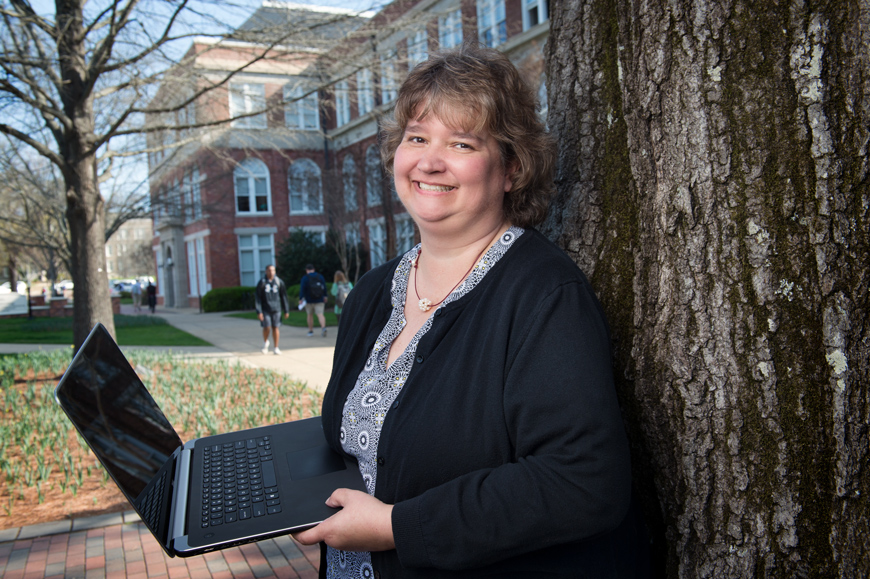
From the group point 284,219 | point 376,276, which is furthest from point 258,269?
point 376,276

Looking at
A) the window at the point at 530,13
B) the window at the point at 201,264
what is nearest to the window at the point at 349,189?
the window at the point at 530,13

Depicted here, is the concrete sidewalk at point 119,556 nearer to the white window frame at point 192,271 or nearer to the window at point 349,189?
the window at point 349,189

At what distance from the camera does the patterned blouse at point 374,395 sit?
1622 millimetres

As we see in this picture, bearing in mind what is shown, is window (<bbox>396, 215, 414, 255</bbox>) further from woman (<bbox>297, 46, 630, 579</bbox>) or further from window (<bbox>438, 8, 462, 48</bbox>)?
woman (<bbox>297, 46, 630, 579</bbox>)

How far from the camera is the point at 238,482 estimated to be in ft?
5.72

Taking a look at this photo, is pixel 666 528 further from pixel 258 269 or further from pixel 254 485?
pixel 258 269

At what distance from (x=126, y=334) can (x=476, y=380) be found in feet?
56.8

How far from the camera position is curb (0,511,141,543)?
3.68m

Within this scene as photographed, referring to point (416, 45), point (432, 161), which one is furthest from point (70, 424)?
point (416, 45)

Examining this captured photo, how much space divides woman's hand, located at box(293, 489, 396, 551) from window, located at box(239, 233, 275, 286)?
96.8 feet

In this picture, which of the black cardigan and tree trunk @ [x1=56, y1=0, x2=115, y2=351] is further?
tree trunk @ [x1=56, y1=0, x2=115, y2=351]

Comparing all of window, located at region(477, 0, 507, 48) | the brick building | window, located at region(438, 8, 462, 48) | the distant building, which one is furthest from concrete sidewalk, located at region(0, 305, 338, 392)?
the distant building

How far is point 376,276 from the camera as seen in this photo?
2.02 metres

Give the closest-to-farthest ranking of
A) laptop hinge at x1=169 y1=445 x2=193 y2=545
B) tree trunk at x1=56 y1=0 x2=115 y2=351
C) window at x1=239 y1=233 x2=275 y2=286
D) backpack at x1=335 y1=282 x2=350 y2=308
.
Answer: laptop hinge at x1=169 y1=445 x2=193 y2=545, tree trunk at x1=56 y1=0 x2=115 y2=351, backpack at x1=335 y1=282 x2=350 y2=308, window at x1=239 y1=233 x2=275 y2=286
